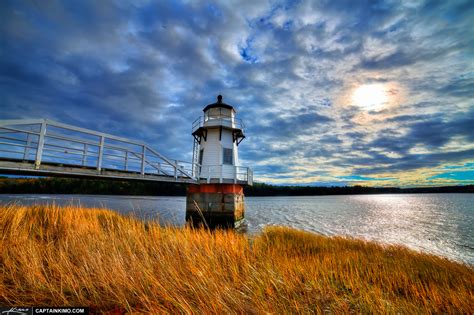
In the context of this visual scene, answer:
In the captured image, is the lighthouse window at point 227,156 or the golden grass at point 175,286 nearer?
the golden grass at point 175,286

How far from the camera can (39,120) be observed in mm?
7688

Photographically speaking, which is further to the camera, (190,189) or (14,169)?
(190,189)

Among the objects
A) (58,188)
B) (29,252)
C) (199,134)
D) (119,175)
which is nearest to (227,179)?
(199,134)

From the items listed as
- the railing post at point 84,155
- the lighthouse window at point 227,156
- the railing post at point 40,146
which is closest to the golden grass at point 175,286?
the railing post at point 40,146

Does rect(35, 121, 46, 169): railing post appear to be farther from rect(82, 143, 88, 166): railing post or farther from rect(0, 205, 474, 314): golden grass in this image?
rect(0, 205, 474, 314): golden grass

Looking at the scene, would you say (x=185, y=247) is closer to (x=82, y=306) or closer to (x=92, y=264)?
(x=92, y=264)

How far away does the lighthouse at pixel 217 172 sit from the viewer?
16531mm

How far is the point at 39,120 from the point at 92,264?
6.91 metres

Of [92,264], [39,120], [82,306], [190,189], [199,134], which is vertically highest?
[199,134]

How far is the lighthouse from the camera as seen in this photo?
54.2 feet
